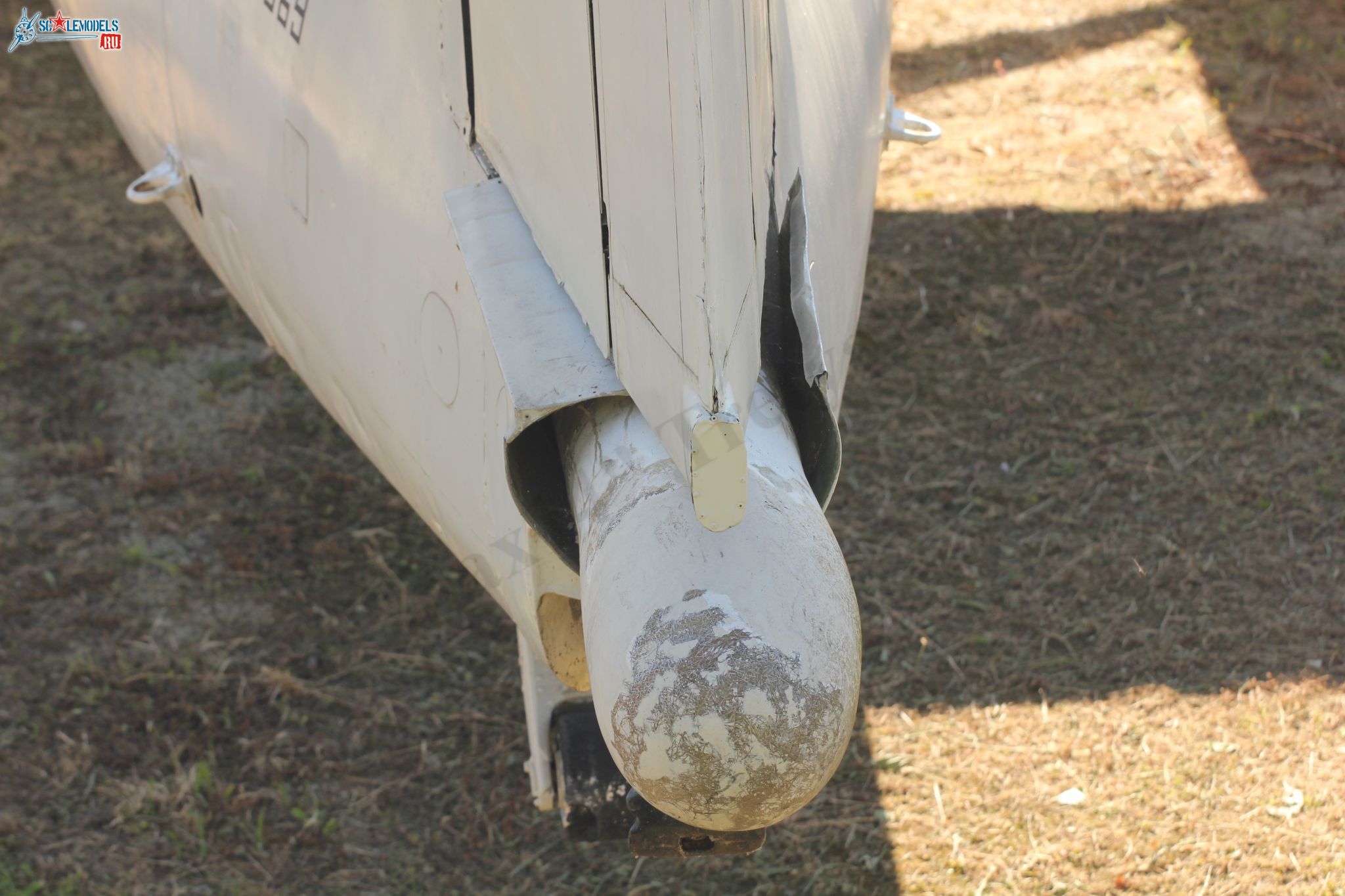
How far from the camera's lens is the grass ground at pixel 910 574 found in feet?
10.6

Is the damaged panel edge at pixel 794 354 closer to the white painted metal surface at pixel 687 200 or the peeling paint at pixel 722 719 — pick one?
the white painted metal surface at pixel 687 200

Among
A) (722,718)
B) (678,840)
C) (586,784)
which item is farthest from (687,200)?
(586,784)

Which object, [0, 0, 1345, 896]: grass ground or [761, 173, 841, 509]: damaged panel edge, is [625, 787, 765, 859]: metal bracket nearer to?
[761, 173, 841, 509]: damaged panel edge

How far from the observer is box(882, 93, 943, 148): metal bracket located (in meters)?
3.29

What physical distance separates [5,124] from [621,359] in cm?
621

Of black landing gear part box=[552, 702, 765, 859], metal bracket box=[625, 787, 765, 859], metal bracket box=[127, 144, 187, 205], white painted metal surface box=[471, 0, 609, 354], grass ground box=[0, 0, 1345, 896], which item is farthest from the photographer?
grass ground box=[0, 0, 1345, 896]

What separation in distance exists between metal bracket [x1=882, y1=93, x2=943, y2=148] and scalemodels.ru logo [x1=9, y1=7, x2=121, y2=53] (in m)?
1.93

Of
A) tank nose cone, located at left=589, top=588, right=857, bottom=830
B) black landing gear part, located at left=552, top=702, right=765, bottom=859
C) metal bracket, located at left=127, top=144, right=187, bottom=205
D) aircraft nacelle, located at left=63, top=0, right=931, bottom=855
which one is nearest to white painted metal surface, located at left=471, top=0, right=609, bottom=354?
aircraft nacelle, located at left=63, top=0, right=931, bottom=855

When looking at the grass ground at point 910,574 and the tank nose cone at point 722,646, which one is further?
the grass ground at point 910,574

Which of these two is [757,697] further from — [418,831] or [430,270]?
[418,831]

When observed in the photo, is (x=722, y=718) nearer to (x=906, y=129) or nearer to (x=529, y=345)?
(x=529, y=345)

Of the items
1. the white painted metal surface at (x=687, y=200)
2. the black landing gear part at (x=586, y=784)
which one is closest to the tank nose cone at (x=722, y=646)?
the white painted metal surface at (x=687, y=200)

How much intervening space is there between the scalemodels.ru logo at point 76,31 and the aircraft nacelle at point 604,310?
32cm

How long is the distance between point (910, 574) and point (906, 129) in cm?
141
